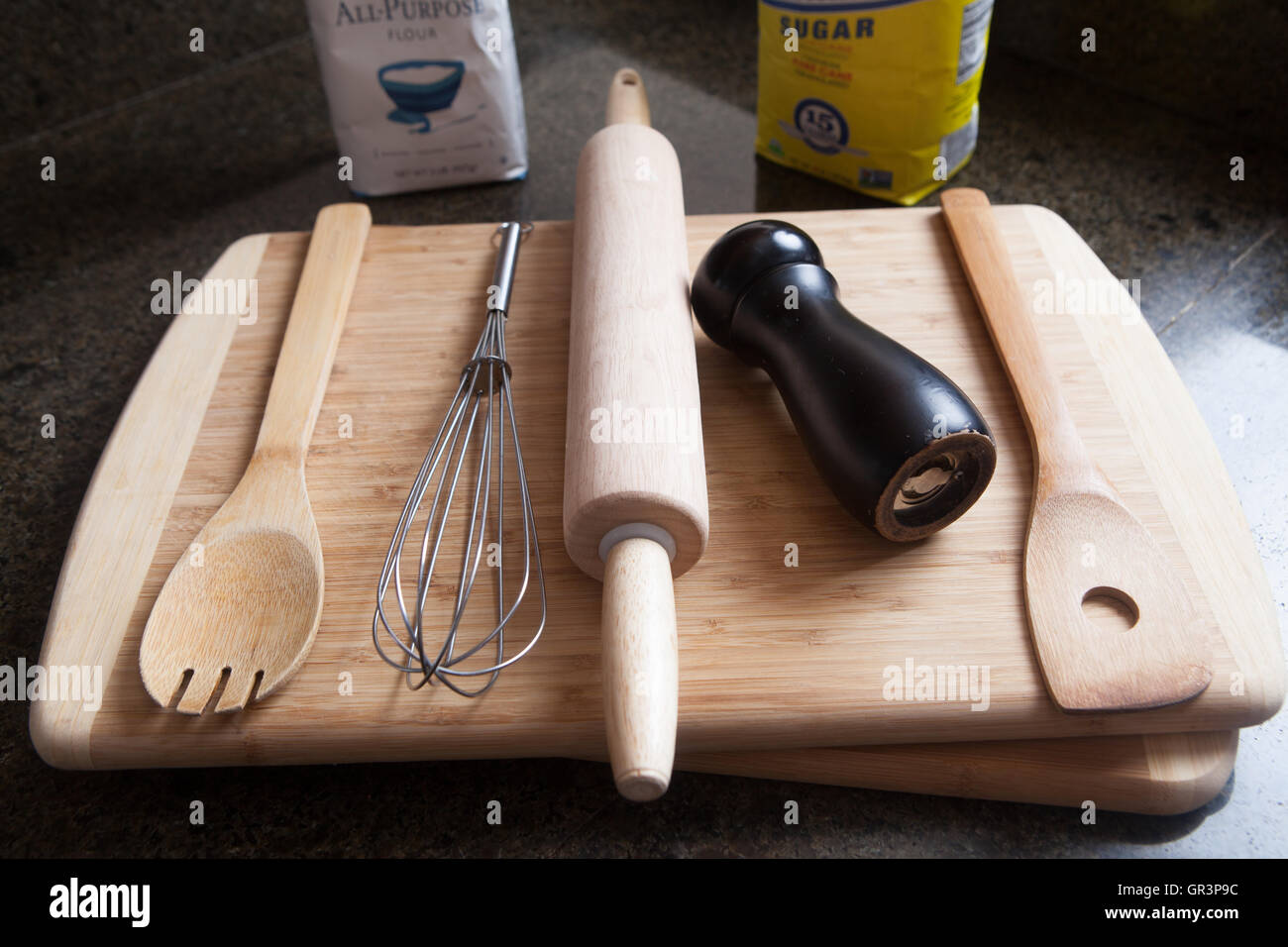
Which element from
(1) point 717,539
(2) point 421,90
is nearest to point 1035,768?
(1) point 717,539

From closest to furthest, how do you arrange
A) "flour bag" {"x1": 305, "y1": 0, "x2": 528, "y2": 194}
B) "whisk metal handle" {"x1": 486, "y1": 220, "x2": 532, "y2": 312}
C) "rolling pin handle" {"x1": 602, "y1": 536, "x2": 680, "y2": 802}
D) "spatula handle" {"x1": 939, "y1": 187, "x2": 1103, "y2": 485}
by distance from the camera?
"rolling pin handle" {"x1": 602, "y1": 536, "x2": 680, "y2": 802}
"spatula handle" {"x1": 939, "y1": 187, "x2": 1103, "y2": 485}
"whisk metal handle" {"x1": 486, "y1": 220, "x2": 532, "y2": 312}
"flour bag" {"x1": 305, "y1": 0, "x2": 528, "y2": 194}

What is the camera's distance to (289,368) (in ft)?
2.24

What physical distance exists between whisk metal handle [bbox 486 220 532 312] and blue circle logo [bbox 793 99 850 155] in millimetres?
283

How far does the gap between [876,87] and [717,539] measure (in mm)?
455

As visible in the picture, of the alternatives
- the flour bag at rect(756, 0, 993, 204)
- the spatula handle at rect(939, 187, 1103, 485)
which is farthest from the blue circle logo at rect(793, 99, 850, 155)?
the spatula handle at rect(939, 187, 1103, 485)

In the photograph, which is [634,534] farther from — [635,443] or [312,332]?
[312,332]

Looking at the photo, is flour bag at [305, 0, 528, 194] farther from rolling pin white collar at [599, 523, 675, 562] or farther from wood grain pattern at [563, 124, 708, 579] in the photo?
rolling pin white collar at [599, 523, 675, 562]

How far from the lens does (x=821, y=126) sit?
2.90 feet

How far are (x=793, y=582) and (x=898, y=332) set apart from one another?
0.23 m

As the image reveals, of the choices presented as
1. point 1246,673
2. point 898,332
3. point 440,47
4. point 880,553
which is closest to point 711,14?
point 440,47

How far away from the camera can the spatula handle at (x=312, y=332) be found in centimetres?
64

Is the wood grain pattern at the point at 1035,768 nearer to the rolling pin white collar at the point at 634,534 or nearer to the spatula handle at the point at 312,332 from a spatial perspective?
the rolling pin white collar at the point at 634,534

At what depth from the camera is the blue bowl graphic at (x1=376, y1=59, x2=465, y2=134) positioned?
0.86m

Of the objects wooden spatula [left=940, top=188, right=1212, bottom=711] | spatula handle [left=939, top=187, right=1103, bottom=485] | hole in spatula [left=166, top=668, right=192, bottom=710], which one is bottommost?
hole in spatula [left=166, top=668, right=192, bottom=710]
